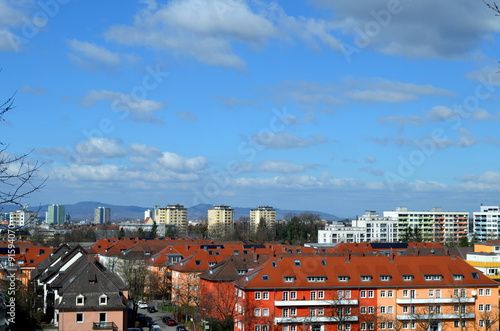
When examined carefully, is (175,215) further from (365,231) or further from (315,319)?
(315,319)

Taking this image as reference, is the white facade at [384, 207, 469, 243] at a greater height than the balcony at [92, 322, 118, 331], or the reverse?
the white facade at [384, 207, 469, 243]

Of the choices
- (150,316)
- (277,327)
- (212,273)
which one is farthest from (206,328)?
(150,316)

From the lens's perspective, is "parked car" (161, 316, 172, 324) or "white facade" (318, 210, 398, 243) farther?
"white facade" (318, 210, 398, 243)

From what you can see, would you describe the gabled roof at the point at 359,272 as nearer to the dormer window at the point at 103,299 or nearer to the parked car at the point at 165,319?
the parked car at the point at 165,319

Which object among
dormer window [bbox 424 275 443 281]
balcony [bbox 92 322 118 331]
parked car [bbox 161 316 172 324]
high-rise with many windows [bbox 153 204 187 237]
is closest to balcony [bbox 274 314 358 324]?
dormer window [bbox 424 275 443 281]

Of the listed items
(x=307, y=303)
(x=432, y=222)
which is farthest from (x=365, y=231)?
(x=307, y=303)

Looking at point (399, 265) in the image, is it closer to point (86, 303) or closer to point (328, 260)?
point (328, 260)

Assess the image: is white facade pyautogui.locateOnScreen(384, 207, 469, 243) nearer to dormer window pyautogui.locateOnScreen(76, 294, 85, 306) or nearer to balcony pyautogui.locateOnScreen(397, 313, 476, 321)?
balcony pyautogui.locateOnScreen(397, 313, 476, 321)

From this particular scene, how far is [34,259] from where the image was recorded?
61.3m

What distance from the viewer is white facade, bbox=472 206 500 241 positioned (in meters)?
122

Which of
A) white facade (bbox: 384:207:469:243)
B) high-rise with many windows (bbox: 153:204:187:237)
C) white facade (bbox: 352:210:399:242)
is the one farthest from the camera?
high-rise with many windows (bbox: 153:204:187:237)

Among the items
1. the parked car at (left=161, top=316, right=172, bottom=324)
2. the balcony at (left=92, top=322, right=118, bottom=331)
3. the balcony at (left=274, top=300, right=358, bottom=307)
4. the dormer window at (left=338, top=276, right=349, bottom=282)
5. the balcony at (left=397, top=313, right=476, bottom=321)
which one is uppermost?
the dormer window at (left=338, top=276, right=349, bottom=282)

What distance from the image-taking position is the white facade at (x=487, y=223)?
12175 centimetres

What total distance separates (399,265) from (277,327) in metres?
10.3
